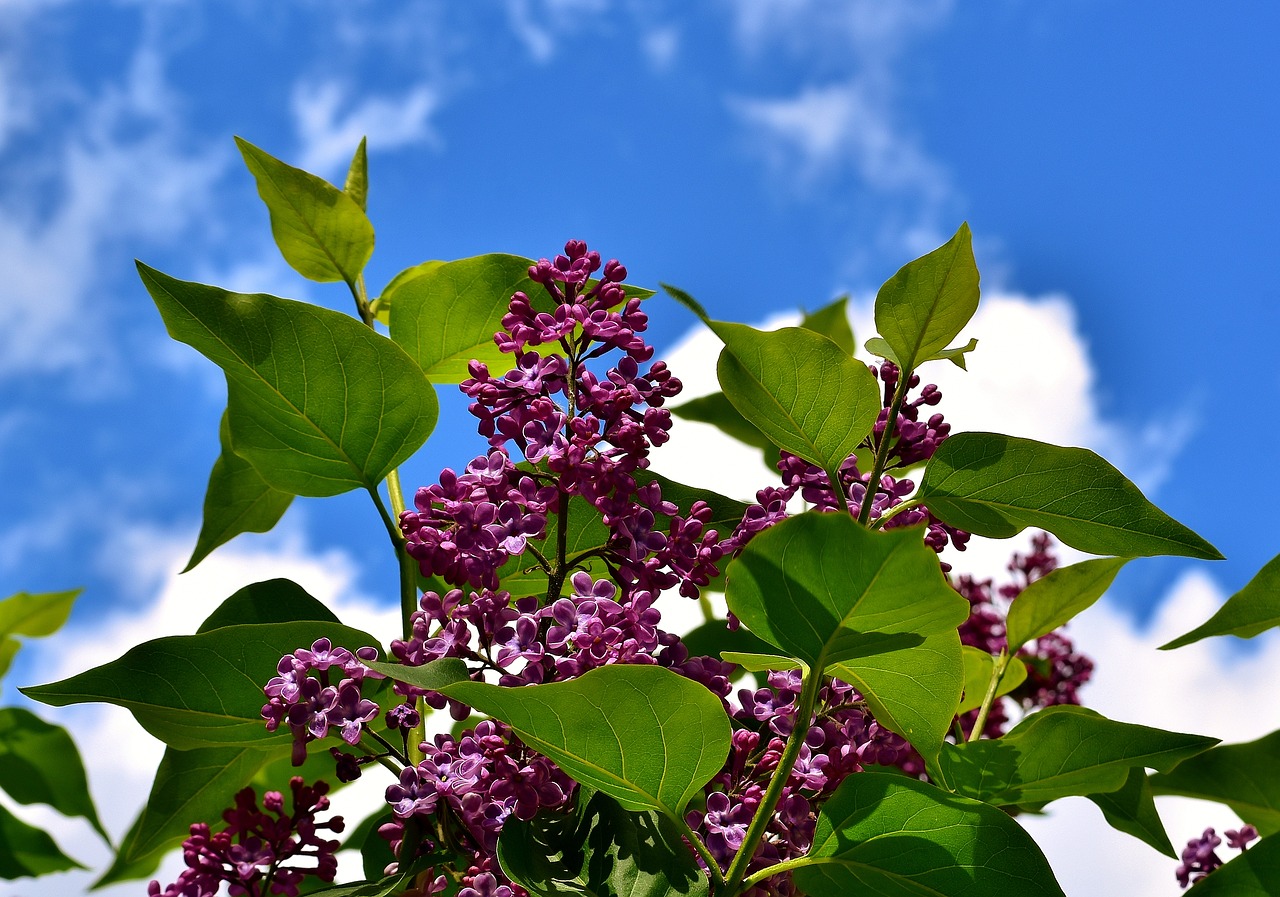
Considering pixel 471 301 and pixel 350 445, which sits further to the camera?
pixel 471 301

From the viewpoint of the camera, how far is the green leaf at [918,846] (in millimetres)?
821

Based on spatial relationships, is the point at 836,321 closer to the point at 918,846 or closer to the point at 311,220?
the point at 311,220

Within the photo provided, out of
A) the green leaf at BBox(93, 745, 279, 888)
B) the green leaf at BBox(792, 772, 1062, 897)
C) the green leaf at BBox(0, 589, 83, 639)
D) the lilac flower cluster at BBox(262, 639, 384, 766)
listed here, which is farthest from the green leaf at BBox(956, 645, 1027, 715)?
the green leaf at BBox(0, 589, 83, 639)

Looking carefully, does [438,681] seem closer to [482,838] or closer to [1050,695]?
[482,838]

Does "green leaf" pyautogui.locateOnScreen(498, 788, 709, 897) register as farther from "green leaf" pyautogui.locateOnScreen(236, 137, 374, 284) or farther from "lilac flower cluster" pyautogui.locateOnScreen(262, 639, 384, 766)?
"green leaf" pyautogui.locateOnScreen(236, 137, 374, 284)

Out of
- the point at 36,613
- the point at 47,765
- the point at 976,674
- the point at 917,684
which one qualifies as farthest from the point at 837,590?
the point at 36,613

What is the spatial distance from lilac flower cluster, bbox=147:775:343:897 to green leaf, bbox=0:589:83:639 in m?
1.27

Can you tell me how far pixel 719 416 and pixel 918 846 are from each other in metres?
1.00

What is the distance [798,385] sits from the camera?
957 millimetres

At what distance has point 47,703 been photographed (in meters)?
0.91

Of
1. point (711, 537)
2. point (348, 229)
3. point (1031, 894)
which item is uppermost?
point (348, 229)

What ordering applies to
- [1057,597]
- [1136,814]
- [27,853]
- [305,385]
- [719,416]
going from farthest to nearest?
[27,853]
[719,416]
[1057,597]
[1136,814]
[305,385]

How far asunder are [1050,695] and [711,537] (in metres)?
1.41

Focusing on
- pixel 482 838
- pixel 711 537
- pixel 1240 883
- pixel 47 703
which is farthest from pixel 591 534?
pixel 1240 883
